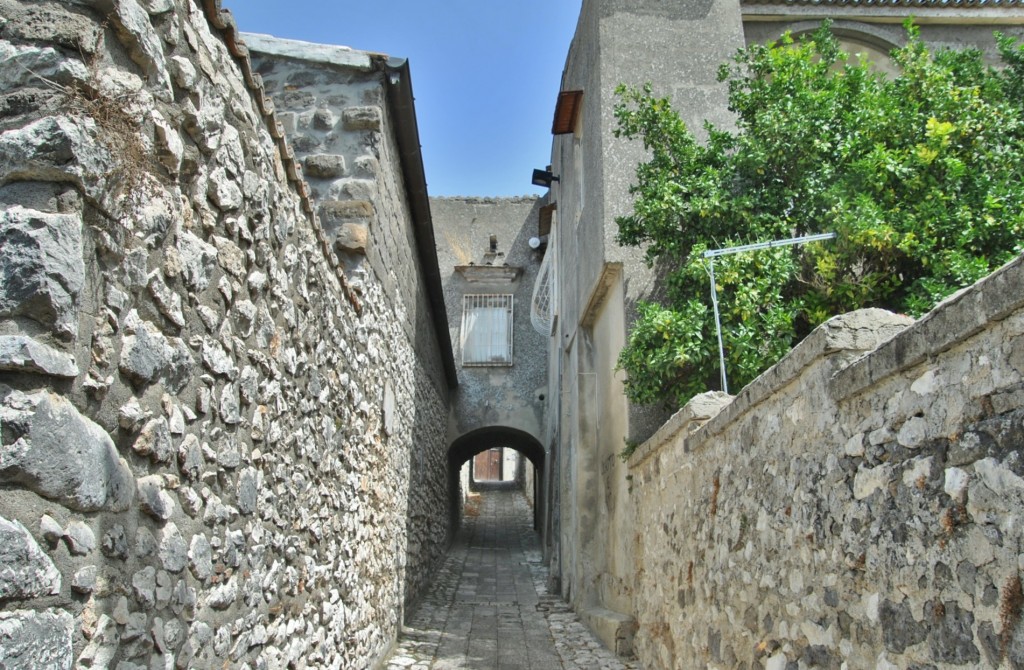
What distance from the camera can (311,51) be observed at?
550cm

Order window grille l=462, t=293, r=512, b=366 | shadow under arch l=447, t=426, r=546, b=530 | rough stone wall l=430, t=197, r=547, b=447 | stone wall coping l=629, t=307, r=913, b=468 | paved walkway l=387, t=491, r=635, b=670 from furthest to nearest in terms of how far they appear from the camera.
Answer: window grille l=462, t=293, r=512, b=366 → shadow under arch l=447, t=426, r=546, b=530 → rough stone wall l=430, t=197, r=547, b=447 → paved walkway l=387, t=491, r=635, b=670 → stone wall coping l=629, t=307, r=913, b=468

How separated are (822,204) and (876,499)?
4296 mm

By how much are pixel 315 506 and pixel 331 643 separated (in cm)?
84

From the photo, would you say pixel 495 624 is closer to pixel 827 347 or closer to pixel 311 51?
pixel 311 51

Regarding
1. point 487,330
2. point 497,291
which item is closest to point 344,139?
point 487,330

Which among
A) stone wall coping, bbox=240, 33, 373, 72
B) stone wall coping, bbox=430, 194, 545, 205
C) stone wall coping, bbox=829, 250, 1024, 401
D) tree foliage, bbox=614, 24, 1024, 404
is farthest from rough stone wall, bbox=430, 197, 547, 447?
stone wall coping, bbox=829, 250, 1024, 401

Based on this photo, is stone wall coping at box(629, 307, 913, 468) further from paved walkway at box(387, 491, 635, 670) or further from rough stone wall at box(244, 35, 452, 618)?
paved walkway at box(387, 491, 635, 670)

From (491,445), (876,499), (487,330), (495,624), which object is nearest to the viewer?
(876,499)

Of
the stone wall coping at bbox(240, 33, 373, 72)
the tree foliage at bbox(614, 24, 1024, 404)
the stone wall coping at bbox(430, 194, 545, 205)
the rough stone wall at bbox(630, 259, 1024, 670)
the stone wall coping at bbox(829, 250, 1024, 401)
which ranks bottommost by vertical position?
the rough stone wall at bbox(630, 259, 1024, 670)

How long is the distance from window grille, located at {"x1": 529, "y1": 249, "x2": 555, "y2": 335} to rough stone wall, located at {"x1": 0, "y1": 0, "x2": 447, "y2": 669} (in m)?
9.35

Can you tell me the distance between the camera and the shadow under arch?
14125mm

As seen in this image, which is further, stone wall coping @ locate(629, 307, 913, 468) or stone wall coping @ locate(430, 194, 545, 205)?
stone wall coping @ locate(430, 194, 545, 205)

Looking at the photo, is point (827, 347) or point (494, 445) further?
point (494, 445)

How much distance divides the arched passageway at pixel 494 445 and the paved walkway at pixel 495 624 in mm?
1396
